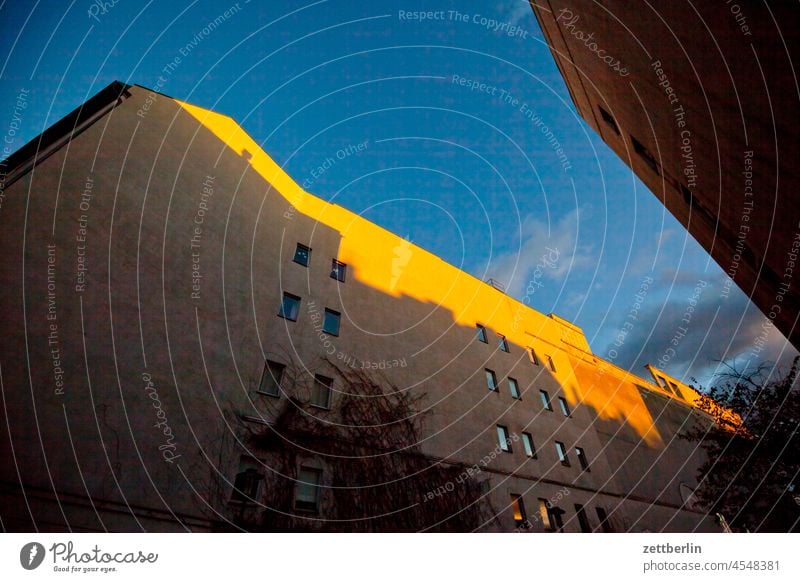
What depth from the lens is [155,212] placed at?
1342 centimetres

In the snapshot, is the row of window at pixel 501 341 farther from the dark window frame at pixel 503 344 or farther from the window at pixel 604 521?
the window at pixel 604 521

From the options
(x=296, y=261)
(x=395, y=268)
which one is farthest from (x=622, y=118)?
(x=296, y=261)

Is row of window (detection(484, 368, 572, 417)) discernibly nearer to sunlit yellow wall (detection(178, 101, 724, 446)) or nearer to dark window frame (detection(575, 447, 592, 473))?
sunlit yellow wall (detection(178, 101, 724, 446))

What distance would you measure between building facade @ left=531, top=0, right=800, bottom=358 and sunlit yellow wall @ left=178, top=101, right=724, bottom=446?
11.4 m

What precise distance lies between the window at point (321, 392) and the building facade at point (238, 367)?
0.10m

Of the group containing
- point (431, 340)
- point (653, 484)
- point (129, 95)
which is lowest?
point (653, 484)

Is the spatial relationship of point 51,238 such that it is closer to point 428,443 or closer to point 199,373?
point 199,373

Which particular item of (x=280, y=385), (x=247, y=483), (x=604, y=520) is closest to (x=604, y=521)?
(x=604, y=520)

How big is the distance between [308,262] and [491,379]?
11544 mm

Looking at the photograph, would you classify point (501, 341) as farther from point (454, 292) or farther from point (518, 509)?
point (518, 509)

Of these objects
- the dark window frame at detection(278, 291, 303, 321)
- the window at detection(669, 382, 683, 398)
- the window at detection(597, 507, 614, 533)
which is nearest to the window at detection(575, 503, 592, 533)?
the window at detection(597, 507, 614, 533)

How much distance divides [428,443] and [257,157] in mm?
14888

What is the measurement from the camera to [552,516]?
18.3 metres
